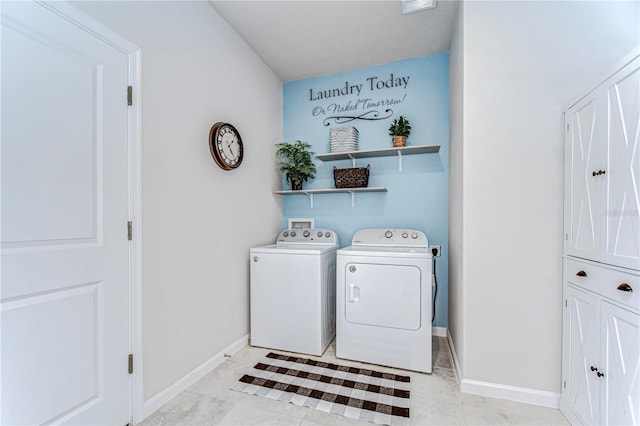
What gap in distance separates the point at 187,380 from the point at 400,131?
2626mm

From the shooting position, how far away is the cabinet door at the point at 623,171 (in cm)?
110

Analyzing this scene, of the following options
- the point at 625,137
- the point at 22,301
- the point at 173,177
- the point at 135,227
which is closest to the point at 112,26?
the point at 173,177

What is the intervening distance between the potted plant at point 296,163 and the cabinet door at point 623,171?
7.31ft

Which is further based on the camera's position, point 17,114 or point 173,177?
point 173,177

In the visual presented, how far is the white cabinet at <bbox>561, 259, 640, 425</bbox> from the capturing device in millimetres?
1106

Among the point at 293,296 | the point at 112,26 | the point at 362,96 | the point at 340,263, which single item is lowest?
the point at 293,296

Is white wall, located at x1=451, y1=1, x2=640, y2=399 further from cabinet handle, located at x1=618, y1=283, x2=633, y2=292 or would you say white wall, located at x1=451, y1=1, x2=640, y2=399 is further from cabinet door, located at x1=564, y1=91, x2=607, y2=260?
cabinet handle, located at x1=618, y1=283, x2=633, y2=292

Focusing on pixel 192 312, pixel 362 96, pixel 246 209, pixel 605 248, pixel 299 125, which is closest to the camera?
pixel 605 248

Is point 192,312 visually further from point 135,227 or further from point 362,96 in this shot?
point 362,96

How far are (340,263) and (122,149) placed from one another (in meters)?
1.60

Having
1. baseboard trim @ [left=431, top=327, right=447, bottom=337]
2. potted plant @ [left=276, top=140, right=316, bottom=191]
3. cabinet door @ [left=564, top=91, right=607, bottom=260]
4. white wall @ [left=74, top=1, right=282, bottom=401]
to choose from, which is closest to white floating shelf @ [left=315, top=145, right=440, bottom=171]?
potted plant @ [left=276, top=140, right=316, bottom=191]

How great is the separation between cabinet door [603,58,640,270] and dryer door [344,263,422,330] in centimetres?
106

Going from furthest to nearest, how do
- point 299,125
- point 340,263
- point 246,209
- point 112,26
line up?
point 299,125 → point 246,209 → point 340,263 → point 112,26

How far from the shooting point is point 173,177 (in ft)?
5.84
